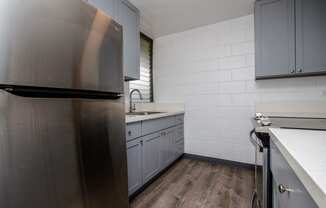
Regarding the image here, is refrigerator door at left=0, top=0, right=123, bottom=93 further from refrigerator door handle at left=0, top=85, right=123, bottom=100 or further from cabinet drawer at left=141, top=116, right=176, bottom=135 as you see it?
cabinet drawer at left=141, top=116, right=176, bottom=135

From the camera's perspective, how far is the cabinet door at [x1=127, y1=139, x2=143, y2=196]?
5.15ft

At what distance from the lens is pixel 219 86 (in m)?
2.61

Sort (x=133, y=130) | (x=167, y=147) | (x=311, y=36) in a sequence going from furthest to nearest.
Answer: (x=167, y=147) → (x=311, y=36) → (x=133, y=130)

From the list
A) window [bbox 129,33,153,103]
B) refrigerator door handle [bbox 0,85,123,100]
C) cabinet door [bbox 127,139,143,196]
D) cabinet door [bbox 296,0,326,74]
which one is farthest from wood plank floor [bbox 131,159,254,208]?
cabinet door [bbox 296,0,326,74]

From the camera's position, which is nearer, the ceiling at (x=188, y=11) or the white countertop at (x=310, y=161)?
the white countertop at (x=310, y=161)

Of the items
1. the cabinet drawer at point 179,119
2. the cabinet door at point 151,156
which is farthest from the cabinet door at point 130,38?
the cabinet drawer at point 179,119

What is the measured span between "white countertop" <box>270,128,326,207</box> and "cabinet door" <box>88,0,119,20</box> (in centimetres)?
182

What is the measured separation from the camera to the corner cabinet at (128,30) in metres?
1.79

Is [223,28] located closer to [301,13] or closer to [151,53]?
[301,13]

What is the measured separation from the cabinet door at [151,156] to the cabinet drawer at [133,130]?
16cm

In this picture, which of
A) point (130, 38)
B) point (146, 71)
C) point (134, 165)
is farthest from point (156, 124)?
point (146, 71)

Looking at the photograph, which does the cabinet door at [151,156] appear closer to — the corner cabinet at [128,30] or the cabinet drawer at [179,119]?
the cabinet drawer at [179,119]

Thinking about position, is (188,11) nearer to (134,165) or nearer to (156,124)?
(156,124)

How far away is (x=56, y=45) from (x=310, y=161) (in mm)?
1095
